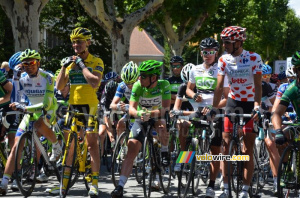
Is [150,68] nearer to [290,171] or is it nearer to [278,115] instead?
[278,115]

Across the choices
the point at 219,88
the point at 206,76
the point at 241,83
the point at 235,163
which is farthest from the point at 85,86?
the point at 235,163

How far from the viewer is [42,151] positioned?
837 cm

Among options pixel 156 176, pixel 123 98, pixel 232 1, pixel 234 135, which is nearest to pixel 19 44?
pixel 123 98

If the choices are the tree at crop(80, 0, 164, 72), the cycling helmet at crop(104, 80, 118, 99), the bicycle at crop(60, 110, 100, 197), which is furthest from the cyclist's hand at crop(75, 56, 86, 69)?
the tree at crop(80, 0, 164, 72)

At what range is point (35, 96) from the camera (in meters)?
8.95

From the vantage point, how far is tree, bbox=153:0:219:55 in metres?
30.2

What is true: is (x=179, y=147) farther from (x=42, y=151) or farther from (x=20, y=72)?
(x=20, y=72)

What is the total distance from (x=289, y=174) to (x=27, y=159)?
3.75 meters

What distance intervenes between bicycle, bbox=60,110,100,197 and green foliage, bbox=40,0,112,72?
26.2m

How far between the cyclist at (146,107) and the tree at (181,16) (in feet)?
67.2

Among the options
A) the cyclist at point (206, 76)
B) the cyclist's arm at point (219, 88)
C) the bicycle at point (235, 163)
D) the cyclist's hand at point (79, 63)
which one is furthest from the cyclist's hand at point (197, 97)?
the cyclist's hand at point (79, 63)

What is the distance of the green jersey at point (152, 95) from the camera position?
828 centimetres

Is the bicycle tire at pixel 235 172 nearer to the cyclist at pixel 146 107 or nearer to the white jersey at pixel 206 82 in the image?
the cyclist at pixel 146 107

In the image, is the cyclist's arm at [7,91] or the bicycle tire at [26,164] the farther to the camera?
the cyclist's arm at [7,91]
